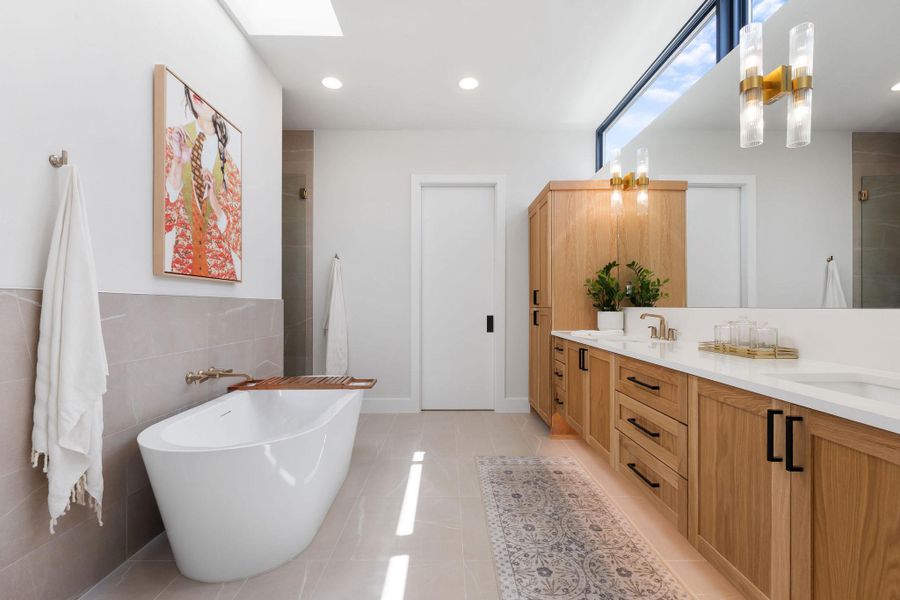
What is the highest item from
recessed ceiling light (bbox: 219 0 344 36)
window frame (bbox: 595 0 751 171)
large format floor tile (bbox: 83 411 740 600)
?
recessed ceiling light (bbox: 219 0 344 36)

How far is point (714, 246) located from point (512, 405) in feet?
7.64

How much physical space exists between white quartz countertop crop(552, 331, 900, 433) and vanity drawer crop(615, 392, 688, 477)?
0.22 metres

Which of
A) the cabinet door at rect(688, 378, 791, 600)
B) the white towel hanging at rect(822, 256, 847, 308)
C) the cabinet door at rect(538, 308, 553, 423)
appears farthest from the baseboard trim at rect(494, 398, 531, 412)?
the white towel hanging at rect(822, 256, 847, 308)

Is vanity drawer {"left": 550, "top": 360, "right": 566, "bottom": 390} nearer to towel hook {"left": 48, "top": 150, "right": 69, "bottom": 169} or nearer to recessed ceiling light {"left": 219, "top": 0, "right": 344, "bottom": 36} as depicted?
recessed ceiling light {"left": 219, "top": 0, "right": 344, "bottom": 36}

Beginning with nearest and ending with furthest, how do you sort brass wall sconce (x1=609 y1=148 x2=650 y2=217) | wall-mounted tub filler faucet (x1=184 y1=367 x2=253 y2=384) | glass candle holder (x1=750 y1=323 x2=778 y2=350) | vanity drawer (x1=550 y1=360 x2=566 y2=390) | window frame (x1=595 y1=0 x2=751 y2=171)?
glass candle holder (x1=750 y1=323 x2=778 y2=350) → wall-mounted tub filler faucet (x1=184 y1=367 x2=253 y2=384) → window frame (x1=595 y1=0 x2=751 y2=171) → brass wall sconce (x1=609 y1=148 x2=650 y2=217) → vanity drawer (x1=550 y1=360 x2=566 y2=390)

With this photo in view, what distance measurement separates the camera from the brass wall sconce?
9.28 ft

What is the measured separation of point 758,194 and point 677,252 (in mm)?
839

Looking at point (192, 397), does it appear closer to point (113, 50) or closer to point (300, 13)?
point (113, 50)

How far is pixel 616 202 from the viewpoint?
3193 mm

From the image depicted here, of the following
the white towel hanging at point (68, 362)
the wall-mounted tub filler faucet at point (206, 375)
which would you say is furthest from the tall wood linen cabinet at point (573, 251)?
the white towel hanging at point (68, 362)

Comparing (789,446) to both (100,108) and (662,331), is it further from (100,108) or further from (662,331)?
(100,108)

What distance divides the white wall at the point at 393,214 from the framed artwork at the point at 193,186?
1509mm

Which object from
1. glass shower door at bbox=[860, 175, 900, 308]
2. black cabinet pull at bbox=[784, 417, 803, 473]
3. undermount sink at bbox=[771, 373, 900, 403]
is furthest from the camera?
glass shower door at bbox=[860, 175, 900, 308]

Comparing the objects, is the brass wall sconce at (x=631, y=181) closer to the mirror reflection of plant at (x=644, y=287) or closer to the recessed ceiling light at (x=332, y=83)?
the mirror reflection of plant at (x=644, y=287)
